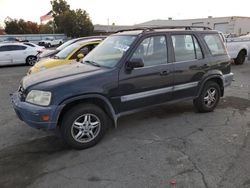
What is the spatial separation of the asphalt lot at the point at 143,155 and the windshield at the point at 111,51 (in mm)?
1341

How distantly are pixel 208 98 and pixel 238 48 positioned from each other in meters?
8.76

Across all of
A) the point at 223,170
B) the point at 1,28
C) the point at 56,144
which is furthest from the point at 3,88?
the point at 1,28

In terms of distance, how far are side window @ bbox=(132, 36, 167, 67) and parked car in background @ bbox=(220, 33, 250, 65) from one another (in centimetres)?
903

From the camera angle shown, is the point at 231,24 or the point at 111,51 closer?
the point at 111,51

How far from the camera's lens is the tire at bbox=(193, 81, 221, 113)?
16.9ft

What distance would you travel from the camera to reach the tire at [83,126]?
3.64 m

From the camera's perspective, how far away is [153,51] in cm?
433

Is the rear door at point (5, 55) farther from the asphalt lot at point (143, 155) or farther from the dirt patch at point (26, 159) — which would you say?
the dirt patch at point (26, 159)

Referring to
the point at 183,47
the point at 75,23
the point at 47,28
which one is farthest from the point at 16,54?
the point at 47,28

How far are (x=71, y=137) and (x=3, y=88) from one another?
5.70 metres

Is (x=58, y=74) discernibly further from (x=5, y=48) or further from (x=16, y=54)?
(x=5, y=48)

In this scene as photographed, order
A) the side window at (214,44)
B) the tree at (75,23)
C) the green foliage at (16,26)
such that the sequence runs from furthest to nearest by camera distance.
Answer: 1. the green foliage at (16,26)
2. the tree at (75,23)
3. the side window at (214,44)

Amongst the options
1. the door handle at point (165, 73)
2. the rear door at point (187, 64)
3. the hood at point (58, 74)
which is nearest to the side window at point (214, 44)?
the rear door at point (187, 64)

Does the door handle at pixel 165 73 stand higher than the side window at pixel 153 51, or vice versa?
the side window at pixel 153 51
